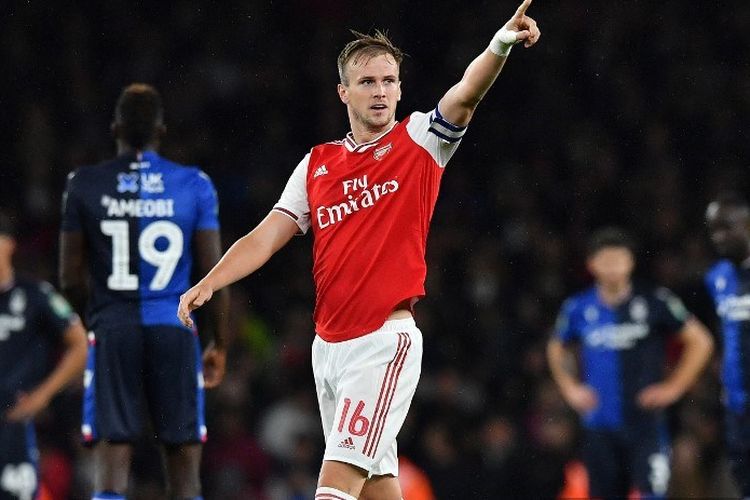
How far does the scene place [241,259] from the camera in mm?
4949

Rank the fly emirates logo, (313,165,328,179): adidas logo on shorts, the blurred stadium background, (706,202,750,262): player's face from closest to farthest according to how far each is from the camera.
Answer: the fly emirates logo → (313,165,328,179): adidas logo on shorts → (706,202,750,262): player's face → the blurred stadium background

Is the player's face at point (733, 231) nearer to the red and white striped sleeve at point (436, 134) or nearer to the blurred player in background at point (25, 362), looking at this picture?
the red and white striped sleeve at point (436, 134)

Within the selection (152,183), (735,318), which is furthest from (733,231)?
(152,183)

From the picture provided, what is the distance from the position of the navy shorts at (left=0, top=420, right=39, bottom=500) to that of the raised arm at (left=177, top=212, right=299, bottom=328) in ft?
9.50

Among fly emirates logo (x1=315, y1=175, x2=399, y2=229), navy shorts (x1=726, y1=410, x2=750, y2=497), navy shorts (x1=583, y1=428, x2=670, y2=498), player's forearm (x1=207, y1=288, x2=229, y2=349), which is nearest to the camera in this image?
fly emirates logo (x1=315, y1=175, x2=399, y2=229)

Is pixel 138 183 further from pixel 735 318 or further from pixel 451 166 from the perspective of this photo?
pixel 451 166

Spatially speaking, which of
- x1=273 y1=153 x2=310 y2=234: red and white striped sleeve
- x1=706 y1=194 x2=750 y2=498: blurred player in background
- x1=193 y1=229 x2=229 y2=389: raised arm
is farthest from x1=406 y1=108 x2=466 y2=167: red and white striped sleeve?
x1=706 y1=194 x2=750 y2=498: blurred player in background

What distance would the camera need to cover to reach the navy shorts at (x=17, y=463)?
7316 mm

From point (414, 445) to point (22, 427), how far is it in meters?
4.31

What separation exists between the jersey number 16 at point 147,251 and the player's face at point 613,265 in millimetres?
3604

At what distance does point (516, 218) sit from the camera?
13766 mm

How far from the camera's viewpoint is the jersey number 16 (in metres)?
6.21

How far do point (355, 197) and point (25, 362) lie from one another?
333 centimetres

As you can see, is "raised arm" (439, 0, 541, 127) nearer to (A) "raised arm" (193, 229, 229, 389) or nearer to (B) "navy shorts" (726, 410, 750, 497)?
(A) "raised arm" (193, 229, 229, 389)
